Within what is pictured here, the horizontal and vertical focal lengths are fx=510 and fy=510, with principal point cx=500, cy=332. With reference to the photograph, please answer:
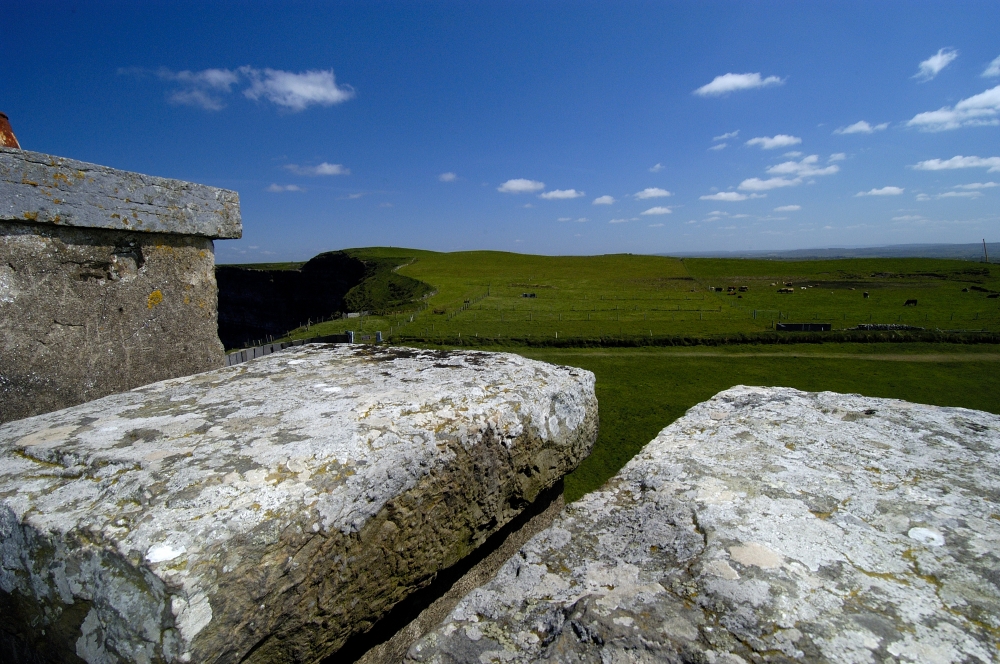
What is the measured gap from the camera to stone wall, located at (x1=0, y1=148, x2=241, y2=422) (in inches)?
126

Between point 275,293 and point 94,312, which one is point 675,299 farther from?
point 275,293

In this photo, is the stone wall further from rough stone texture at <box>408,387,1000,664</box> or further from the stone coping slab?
rough stone texture at <box>408,387,1000,664</box>

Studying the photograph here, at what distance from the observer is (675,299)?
58.0 meters

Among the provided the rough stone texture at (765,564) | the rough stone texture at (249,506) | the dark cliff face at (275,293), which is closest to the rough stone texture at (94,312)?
the rough stone texture at (249,506)

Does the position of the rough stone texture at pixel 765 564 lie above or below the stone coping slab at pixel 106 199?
below

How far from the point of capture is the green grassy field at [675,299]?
40.6 meters

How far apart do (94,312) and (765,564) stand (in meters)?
4.24

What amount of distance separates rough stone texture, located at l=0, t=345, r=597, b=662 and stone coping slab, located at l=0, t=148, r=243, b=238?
1348mm

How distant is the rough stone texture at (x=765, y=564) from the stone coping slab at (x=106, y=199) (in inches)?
141

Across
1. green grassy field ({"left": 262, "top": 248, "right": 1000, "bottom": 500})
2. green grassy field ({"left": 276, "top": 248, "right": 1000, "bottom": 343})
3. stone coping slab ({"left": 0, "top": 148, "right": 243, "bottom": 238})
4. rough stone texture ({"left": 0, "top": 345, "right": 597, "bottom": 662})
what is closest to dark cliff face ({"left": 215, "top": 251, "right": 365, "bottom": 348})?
green grassy field ({"left": 276, "top": 248, "right": 1000, "bottom": 343})

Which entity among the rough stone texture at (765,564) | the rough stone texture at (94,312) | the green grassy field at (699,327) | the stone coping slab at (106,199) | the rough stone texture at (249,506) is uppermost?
the stone coping slab at (106,199)

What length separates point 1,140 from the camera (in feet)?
11.6

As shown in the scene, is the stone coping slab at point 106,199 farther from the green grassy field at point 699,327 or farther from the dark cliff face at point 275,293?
the dark cliff face at point 275,293

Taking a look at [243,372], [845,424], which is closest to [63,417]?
[243,372]
